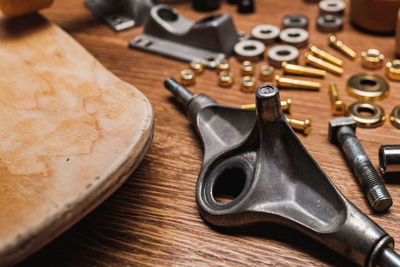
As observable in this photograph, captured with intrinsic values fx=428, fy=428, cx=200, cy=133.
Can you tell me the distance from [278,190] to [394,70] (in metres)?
0.45

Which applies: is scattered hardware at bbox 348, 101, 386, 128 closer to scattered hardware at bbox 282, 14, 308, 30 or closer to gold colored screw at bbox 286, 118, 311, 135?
gold colored screw at bbox 286, 118, 311, 135

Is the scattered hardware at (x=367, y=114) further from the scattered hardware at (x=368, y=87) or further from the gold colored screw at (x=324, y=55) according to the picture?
the gold colored screw at (x=324, y=55)

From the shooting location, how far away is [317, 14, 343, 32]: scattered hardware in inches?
40.2

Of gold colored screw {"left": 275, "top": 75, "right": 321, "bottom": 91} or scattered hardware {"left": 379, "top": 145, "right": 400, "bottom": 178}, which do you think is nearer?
scattered hardware {"left": 379, "top": 145, "right": 400, "bottom": 178}

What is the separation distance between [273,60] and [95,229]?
532mm

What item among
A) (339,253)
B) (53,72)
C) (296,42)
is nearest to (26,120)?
(53,72)

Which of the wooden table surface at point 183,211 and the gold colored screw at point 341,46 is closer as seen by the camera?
the wooden table surface at point 183,211

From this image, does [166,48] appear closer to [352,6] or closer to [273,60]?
[273,60]

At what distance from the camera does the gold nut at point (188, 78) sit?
0.88m

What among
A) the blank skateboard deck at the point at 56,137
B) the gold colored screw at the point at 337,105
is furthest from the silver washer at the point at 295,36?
the blank skateboard deck at the point at 56,137

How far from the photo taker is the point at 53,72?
734mm

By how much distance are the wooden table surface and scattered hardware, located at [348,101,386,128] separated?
0.5 inches

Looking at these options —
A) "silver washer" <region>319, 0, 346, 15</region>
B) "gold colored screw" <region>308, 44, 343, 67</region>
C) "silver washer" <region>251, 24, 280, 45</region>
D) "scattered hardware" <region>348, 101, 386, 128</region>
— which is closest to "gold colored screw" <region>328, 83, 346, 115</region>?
"scattered hardware" <region>348, 101, 386, 128</region>

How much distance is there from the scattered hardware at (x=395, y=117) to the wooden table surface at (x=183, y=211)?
0.01m
